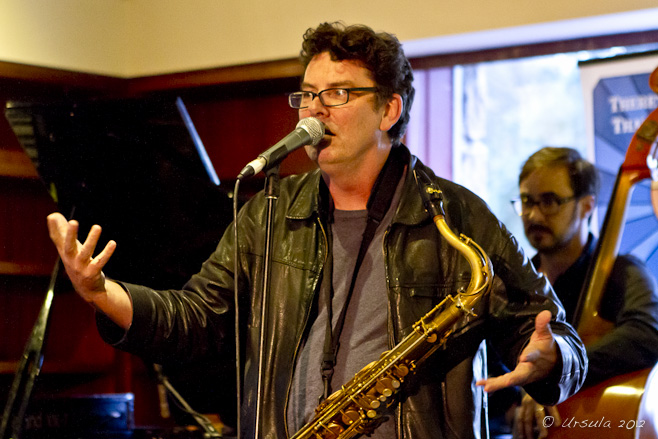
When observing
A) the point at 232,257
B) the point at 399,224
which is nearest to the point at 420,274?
the point at 399,224

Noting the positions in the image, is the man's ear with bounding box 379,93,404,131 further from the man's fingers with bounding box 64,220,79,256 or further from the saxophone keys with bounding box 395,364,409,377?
the man's fingers with bounding box 64,220,79,256

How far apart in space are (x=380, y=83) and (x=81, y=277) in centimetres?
108

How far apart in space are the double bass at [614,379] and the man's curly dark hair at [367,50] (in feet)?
2.76

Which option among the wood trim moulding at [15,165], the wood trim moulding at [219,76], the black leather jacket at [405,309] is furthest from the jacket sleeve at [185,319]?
the wood trim moulding at [15,165]

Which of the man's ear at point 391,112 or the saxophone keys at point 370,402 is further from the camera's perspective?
the man's ear at point 391,112

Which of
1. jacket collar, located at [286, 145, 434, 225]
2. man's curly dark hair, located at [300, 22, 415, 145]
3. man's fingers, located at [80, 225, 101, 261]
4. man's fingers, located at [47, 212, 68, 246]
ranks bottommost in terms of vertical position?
man's fingers, located at [80, 225, 101, 261]

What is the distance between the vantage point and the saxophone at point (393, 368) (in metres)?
1.93

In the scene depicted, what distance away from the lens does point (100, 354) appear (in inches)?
174

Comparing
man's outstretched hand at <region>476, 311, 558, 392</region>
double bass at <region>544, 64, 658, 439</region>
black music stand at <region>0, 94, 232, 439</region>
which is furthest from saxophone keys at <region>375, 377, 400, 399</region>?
black music stand at <region>0, 94, 232, 439</region>

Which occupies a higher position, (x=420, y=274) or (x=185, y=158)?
(x=185, y=158)

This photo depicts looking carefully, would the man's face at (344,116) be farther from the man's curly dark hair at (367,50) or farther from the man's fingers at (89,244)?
the man's fingers at (89,244)

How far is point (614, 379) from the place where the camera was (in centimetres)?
216

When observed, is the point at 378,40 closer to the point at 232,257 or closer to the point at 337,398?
the point at 232,257

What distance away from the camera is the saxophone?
1934mm
